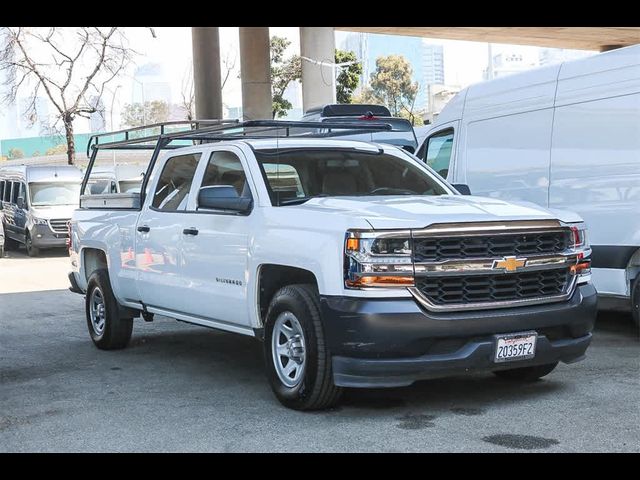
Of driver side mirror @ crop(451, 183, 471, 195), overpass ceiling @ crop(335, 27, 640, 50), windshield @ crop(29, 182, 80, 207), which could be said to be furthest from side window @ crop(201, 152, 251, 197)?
overpass ceiling @ crop(335, 27, 640, 50)

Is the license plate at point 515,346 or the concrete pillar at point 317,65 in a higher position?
the concrete pillar at point 317,65

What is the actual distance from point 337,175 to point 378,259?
177 centimetres

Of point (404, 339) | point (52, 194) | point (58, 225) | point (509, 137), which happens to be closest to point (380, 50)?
point (52, 194)

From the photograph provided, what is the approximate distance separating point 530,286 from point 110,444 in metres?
2.90

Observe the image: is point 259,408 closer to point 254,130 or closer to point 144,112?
point 254,130

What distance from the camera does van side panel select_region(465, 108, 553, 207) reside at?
971 centimetres

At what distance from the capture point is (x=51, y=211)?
80.6 feet

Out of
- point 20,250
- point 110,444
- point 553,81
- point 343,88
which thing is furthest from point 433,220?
point 343,88

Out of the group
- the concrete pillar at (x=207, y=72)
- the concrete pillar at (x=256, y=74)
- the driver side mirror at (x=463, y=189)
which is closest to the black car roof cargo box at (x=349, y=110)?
the driver side mirror at (x=463, y=189)

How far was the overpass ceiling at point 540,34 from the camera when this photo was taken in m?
39.1

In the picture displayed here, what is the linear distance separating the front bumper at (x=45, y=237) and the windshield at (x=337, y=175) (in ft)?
58.6

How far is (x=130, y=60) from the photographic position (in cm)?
3725

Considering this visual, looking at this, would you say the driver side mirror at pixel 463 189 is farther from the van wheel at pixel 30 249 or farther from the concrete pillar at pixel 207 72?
the concrete pillar at pixel 207 72

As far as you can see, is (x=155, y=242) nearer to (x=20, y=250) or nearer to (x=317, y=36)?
(x=20, y=250)
